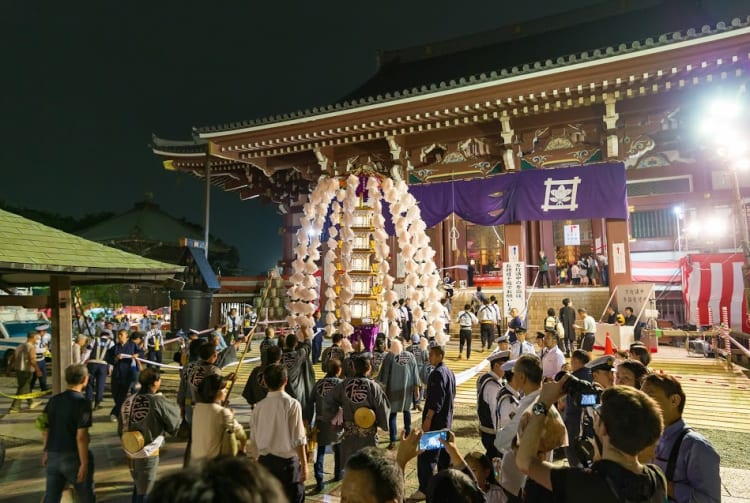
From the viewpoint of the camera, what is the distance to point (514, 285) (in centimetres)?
1295

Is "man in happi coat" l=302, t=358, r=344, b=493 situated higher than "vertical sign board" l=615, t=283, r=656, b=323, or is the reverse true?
"vertical sign board" l=615, t=283, r=656, b=323

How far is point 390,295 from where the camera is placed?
8344 millimetres

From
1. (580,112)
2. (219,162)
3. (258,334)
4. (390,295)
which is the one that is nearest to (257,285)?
(258,334)

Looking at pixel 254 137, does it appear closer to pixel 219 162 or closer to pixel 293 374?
pixel 219 162

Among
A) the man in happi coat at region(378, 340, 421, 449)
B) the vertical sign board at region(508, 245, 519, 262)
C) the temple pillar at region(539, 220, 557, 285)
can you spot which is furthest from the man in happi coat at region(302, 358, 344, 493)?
the temple pillar at region(539, 220, 557, 285)

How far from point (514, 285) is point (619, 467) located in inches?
451

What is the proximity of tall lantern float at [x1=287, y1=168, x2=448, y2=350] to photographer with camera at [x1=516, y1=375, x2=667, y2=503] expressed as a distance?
5.75 m

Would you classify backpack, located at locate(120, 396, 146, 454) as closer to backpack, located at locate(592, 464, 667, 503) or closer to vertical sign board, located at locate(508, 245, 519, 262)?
backpack, located at locate(592, 464, 667, 503)

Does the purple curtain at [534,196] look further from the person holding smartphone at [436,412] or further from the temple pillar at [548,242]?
the person holding smartphone at [436,412]

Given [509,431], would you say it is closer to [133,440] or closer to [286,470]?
[286,470]

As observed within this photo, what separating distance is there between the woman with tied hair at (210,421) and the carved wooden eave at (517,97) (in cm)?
992

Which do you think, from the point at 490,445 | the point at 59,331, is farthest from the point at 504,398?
the point at 59,331

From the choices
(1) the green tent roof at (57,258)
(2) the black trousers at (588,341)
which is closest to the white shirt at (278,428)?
(1) the green tent roof at (57,258)

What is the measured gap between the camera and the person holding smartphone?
4379mm
